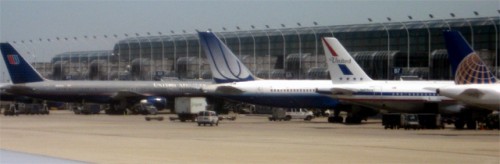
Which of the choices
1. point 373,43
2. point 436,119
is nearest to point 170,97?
point 373,43

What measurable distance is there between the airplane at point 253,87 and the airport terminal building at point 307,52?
23090 millimetres

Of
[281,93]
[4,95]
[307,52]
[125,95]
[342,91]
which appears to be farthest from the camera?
[307,52]

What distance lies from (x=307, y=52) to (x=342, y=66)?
55.0m

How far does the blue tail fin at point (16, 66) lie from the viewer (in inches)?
4151

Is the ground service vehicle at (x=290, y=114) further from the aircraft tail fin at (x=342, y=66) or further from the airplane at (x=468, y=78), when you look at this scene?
the airplane at (x=468, y=78)

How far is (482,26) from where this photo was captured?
103000 millimetres

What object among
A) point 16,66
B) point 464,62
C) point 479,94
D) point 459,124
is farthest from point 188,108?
point 16,66

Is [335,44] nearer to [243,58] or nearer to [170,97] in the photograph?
[170,97]

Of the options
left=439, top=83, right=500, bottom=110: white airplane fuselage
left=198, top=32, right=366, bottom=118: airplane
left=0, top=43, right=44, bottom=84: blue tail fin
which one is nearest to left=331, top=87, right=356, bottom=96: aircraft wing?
left=198, top=32, right=366, bottom=118: airplane

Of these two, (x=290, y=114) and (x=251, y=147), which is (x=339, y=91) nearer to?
(x=290, y=114)

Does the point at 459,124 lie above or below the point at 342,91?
below

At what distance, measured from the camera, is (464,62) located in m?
54.2

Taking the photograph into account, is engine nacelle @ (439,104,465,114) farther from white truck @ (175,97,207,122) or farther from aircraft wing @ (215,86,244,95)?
white truck @ (175,97,207,122)

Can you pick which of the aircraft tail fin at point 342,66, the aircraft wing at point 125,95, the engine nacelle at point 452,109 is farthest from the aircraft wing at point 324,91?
the aircraft wing at point 125,95
